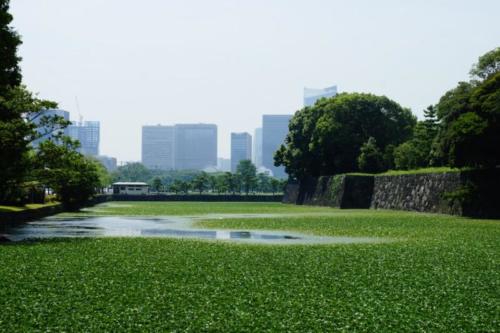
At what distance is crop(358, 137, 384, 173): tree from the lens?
72.9 meters

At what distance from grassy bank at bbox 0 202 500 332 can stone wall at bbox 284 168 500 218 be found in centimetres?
1942

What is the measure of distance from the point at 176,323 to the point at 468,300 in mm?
5935

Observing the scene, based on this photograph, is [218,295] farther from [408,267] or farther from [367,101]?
[367,101]

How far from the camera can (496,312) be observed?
38.3 feet

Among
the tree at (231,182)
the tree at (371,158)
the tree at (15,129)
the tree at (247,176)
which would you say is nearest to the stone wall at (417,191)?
the tree at (371,158)

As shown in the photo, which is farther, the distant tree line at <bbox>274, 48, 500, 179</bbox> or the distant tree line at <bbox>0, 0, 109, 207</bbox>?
the distant tree line at <bbox>274, 48, 500, 179</bbox>

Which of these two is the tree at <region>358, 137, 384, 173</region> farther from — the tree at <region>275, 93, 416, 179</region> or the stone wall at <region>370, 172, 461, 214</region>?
the stone wall at <region>370, 172, 461, 214</region>

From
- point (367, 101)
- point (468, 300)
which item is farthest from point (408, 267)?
point (367, 101)

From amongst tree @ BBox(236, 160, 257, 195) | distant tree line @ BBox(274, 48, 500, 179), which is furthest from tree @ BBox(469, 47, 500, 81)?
tree @ BBox(236, 160, 257, 195)

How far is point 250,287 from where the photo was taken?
1451 centimetres

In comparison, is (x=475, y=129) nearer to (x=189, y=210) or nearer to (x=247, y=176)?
(x=189, y=210)

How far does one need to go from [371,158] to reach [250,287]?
60257mm

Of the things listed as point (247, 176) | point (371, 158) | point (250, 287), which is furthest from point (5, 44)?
point (247, 176)

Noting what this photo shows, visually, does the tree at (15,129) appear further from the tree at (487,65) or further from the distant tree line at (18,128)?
the tree at (487,65)
